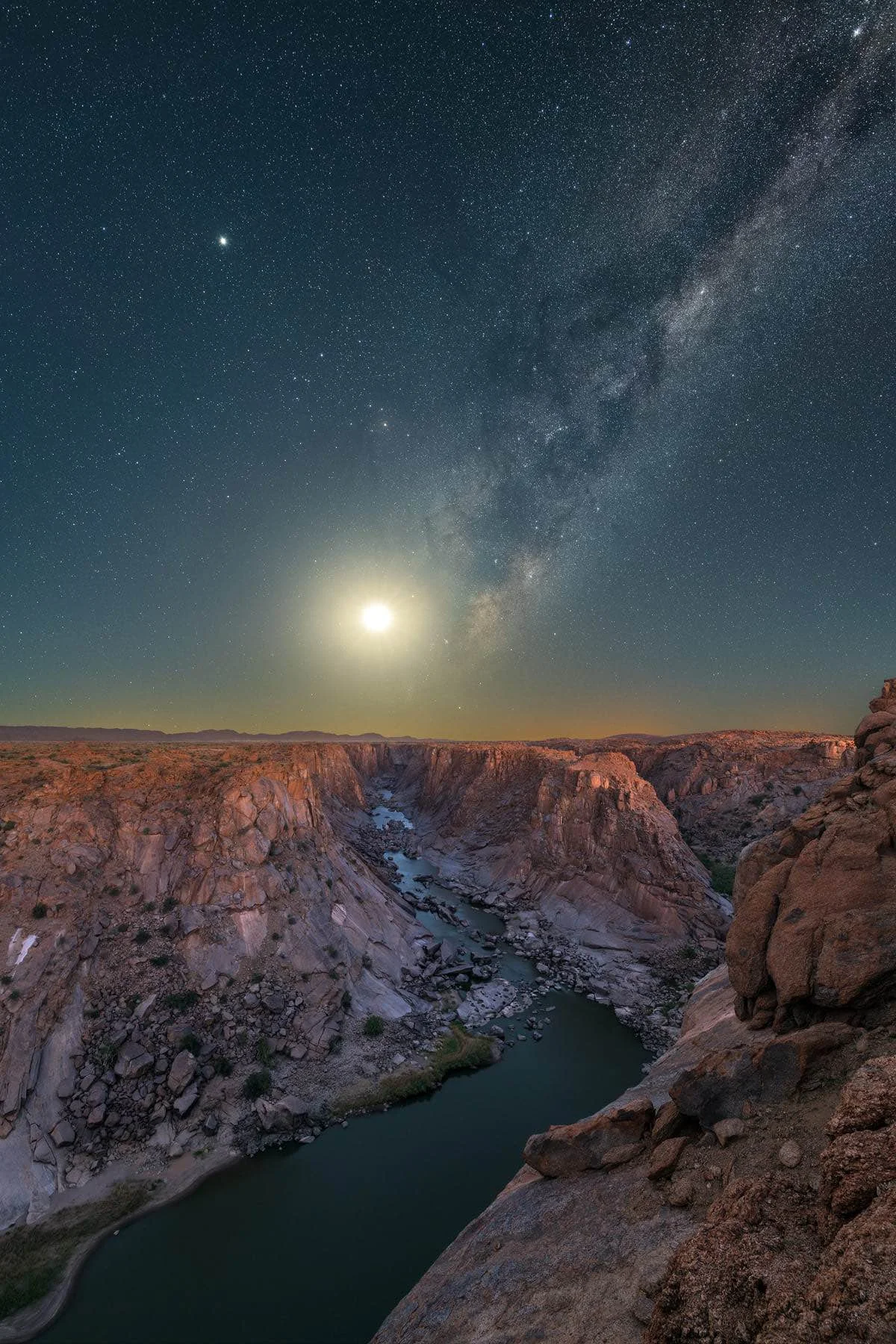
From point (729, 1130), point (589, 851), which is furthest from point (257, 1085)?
point (589, 851)

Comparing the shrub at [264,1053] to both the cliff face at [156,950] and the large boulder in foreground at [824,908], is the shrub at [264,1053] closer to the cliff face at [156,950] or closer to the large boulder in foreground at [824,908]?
the cliff face at [156,950]

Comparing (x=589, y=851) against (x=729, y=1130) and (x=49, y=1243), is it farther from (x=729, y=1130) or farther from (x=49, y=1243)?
(x=729, y=1130)

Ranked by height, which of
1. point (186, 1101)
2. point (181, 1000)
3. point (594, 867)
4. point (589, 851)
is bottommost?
point (186, 1101)

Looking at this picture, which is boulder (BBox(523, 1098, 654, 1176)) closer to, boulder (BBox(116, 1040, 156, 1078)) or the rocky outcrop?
boulder (BBox(116, 1040, 156, 1078))

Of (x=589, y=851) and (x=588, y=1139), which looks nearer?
(x=588, y=1139)

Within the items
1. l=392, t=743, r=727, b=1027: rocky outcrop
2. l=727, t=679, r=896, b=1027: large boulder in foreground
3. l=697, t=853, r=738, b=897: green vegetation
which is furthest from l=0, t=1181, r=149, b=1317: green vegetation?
l=697, t=853, r=738, b=897: green vegetation
